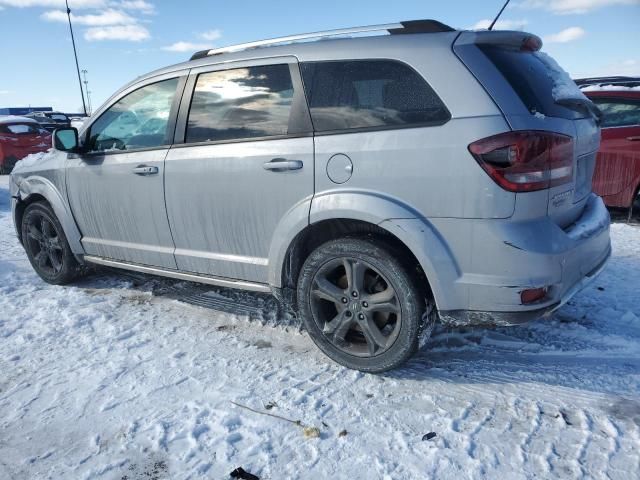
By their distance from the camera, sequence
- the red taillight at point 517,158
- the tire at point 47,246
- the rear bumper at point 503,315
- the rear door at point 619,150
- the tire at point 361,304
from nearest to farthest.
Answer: the red taillight at point 517,158 → the rear bumper at point 503,315 → the tire at point 361,304 → the tire at point 47,246 → the rear door at point 619,150

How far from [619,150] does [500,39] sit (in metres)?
4.27

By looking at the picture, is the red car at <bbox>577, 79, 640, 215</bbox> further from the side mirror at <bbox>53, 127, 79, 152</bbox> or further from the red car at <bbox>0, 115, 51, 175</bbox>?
the red car at <bbox>0, 115, 51, 175</bbox>

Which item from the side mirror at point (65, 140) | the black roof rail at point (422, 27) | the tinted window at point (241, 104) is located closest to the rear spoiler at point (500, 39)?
the black roof rail at point (422, 27)

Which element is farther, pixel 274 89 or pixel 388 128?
pixel 274 89

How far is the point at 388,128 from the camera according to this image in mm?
2625

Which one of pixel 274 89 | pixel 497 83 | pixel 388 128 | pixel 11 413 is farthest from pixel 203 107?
pixel 11 413

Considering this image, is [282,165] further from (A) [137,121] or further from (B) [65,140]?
(B) [65,140]

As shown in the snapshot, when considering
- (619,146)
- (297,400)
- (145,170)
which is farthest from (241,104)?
(619,146)

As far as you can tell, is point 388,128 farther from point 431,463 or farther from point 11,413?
point 11,413

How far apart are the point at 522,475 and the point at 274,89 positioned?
2.43 meters

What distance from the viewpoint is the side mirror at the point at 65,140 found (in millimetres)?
3963

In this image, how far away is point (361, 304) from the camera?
2852 millimetres

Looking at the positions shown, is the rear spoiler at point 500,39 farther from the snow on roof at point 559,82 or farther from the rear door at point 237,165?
the rear door at point 237,165

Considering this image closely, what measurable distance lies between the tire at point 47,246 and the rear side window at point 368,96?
282cm
